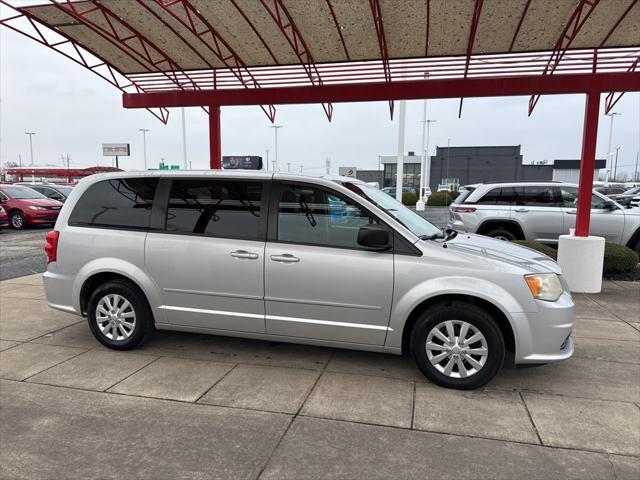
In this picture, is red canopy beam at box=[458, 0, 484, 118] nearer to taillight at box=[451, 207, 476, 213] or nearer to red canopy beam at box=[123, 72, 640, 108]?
red canopy beam at box=[123, 72, 640, 108]

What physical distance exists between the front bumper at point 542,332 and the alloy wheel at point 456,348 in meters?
0.29

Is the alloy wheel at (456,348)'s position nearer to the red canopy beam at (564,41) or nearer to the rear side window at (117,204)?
the rear side window at (117,204)

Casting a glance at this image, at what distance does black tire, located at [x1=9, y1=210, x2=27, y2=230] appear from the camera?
55.5 feet

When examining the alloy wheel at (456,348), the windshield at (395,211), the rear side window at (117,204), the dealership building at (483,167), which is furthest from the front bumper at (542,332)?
the dealership building at (483,167)

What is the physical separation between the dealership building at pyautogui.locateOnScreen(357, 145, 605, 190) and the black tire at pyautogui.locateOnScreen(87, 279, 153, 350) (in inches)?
2362

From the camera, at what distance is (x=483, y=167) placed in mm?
63562

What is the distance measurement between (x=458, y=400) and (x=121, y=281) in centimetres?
337

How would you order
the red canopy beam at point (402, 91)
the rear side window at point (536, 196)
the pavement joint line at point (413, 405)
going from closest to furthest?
the pavement joint line at point (413, 405)
the red canopy beam at point (402, 91)
the rear side window at point (536, 196)

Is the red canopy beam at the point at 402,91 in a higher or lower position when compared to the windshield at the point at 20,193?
higher

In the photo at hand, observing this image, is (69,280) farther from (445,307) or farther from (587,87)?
(587,87)

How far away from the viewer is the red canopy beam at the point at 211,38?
6391mm

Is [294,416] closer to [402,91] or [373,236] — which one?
[373,236]

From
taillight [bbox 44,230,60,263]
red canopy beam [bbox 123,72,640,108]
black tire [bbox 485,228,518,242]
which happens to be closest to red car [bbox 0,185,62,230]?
red canopy beam [bbox 123,72,640,108]

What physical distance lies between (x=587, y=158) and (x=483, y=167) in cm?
5987
